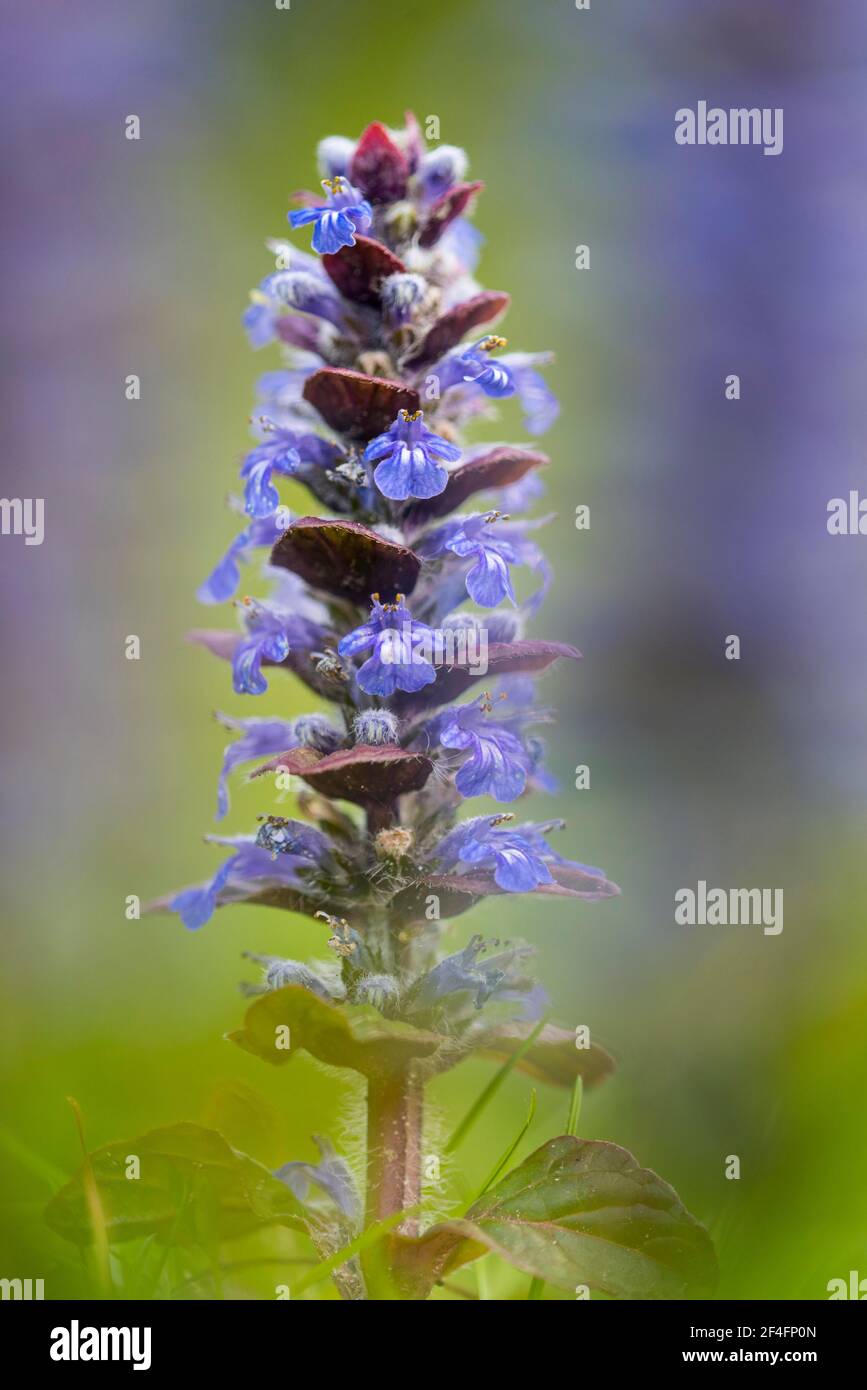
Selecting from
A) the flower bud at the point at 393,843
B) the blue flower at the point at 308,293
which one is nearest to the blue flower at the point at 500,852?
the flower bud at the point at 393,843

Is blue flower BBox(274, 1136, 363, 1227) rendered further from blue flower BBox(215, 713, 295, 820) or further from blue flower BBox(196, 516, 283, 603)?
blue flower BBox(196, 516, 283, 603)

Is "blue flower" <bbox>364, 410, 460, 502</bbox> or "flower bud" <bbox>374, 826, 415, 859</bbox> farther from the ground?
"blue flower" <bbox>364, 410, 460, 502</bbox>

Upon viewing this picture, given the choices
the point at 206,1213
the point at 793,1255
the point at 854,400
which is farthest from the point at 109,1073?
the point at 854,400

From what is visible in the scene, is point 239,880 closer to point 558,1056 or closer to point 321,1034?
point 321,1034
